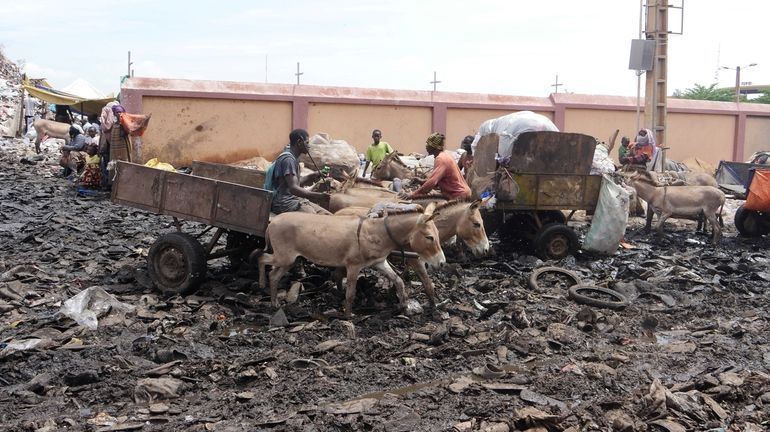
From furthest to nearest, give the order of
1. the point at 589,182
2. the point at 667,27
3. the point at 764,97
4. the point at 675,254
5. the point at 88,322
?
the point at 764,97 < the point at 667,27 < the point at 675,254 < the point at 589,182 < the point at 88,322

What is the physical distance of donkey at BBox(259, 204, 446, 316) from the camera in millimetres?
8000

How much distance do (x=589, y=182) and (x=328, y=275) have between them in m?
4.69

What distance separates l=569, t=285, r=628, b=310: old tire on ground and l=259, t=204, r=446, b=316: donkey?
2076mm

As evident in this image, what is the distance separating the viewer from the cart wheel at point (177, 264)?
8.86 meters

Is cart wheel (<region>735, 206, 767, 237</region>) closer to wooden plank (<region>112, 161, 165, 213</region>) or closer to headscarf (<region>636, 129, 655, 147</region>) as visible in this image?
headscarf (<region>636, 129, 655, 147</region>)

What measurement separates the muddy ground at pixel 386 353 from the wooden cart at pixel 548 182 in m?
0.45

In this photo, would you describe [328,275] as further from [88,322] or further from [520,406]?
[520,406]

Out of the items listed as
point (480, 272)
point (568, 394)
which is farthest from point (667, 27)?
point (568, 394)

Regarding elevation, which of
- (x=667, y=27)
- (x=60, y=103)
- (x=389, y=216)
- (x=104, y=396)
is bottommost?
(x=104, y=396)

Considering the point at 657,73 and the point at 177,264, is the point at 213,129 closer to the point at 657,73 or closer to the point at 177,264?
the point at 657,73

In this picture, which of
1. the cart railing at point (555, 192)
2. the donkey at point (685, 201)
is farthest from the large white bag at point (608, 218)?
the donkey at point (685, 201)

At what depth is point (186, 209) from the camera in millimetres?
8984

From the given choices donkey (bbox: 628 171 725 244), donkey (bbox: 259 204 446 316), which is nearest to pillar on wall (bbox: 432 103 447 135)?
donkey (bbox: 628 171 725 244)

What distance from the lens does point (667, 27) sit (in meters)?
19.7
